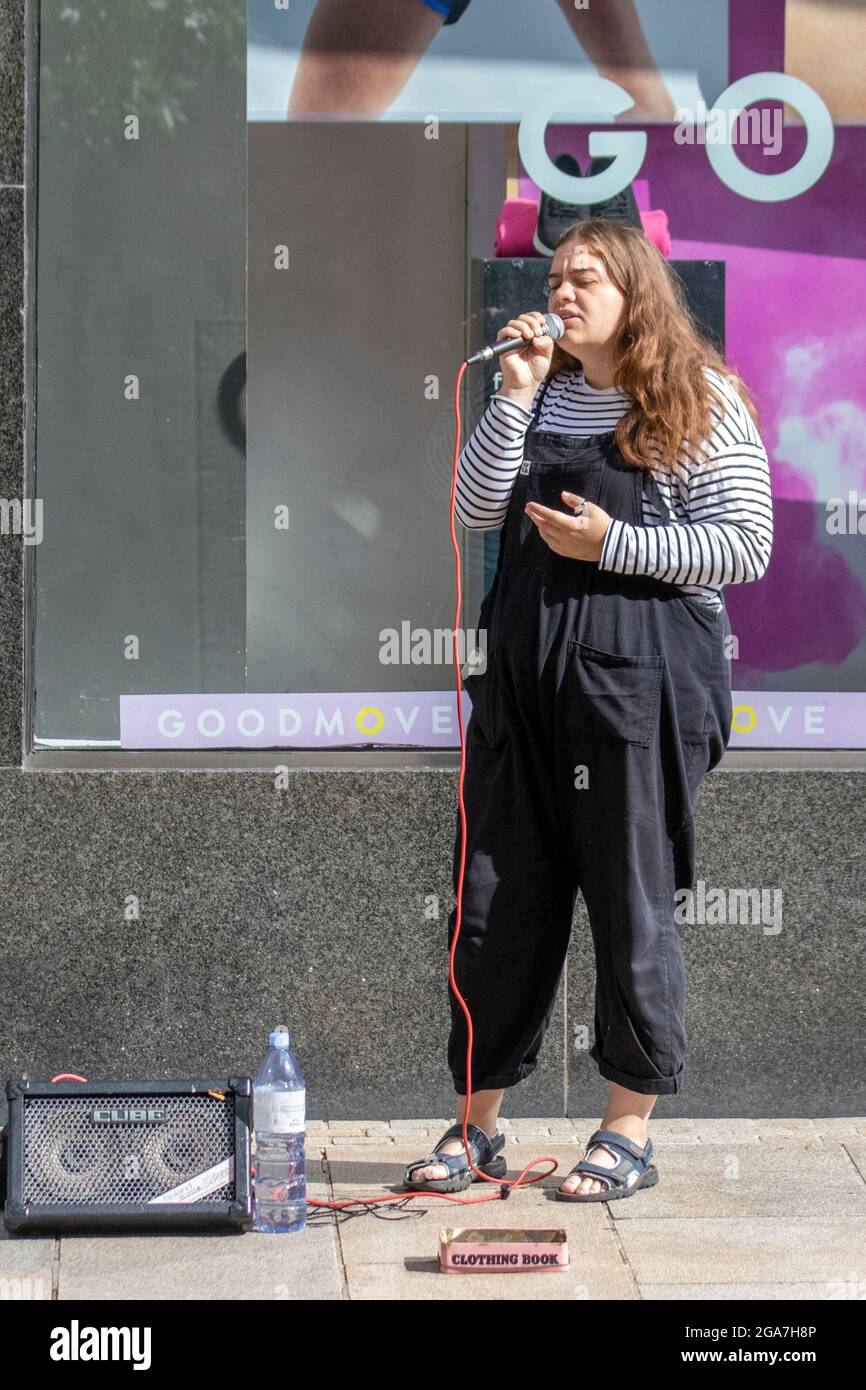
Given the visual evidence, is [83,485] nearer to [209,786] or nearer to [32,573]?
[32,573]

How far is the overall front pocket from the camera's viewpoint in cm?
381

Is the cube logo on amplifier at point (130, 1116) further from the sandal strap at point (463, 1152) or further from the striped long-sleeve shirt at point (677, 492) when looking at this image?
the striped long-sleeve shirt at point (677, 492)

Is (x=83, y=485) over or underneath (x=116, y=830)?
over

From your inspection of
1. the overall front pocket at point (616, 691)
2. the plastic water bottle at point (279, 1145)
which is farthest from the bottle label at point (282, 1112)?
the overall front pocket at point (616, 691)

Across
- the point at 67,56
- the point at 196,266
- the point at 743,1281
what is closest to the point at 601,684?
the point at 743,1281

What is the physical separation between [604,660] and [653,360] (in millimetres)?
653

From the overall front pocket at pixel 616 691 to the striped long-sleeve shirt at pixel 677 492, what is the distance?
0.62 feet

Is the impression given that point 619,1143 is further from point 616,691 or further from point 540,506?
point 540,506

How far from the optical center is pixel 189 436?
4910mm

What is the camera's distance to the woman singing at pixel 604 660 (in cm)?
383

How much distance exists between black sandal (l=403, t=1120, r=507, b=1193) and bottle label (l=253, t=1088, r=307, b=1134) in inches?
12.9

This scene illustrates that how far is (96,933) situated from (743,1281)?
6.53 feet

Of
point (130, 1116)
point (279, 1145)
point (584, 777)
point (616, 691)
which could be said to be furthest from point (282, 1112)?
point (616, 691)

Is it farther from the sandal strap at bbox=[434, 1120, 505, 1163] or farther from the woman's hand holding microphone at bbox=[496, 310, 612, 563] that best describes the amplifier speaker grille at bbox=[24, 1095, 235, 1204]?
the woman's hand holding microphone at bbox=[496, 310, 612, 563]
